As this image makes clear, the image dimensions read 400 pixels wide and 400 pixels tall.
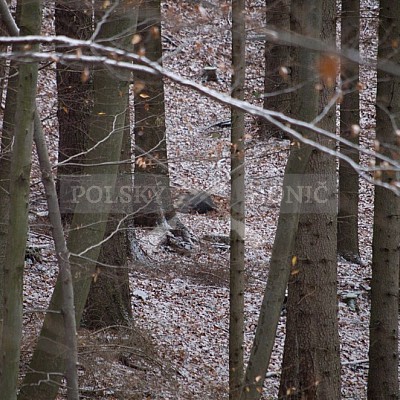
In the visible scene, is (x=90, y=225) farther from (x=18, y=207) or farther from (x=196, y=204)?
(x=196, y=204)

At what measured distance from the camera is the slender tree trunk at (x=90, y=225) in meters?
5.64

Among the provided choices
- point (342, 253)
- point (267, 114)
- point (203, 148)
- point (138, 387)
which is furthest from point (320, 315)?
point (203, 148)

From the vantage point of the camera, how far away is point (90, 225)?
225 inches

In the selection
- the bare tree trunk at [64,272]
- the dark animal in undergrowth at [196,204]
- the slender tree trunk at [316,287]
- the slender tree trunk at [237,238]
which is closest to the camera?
the bare tree trunk at [64,272]

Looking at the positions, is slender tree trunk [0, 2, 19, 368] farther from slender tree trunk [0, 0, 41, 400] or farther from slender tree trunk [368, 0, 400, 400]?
slender tree trunk [368, 0, 400, 400]

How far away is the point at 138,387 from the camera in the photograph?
319 inches

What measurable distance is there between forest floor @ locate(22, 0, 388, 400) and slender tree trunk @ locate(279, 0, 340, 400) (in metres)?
0.62

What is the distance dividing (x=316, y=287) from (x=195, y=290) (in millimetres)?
5329

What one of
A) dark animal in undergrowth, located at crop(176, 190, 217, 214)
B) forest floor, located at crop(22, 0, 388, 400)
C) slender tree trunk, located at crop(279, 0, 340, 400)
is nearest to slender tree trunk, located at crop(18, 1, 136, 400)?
forest floor, located at crop(22, 0, 388, 400)

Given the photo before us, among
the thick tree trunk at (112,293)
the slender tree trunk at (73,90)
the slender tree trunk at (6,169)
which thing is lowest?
the thick tree trunk at (112,293)

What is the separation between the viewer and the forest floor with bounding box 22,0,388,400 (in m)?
7.43

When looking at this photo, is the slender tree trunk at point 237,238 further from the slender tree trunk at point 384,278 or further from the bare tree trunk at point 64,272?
the bare tree trunk at point 64,272

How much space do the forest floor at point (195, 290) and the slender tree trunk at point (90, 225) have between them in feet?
1.07

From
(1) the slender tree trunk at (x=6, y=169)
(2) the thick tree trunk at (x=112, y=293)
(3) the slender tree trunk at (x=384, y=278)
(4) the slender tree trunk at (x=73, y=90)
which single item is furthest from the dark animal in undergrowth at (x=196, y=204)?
(1) the slender tree trunk at (x=6, y=169)
